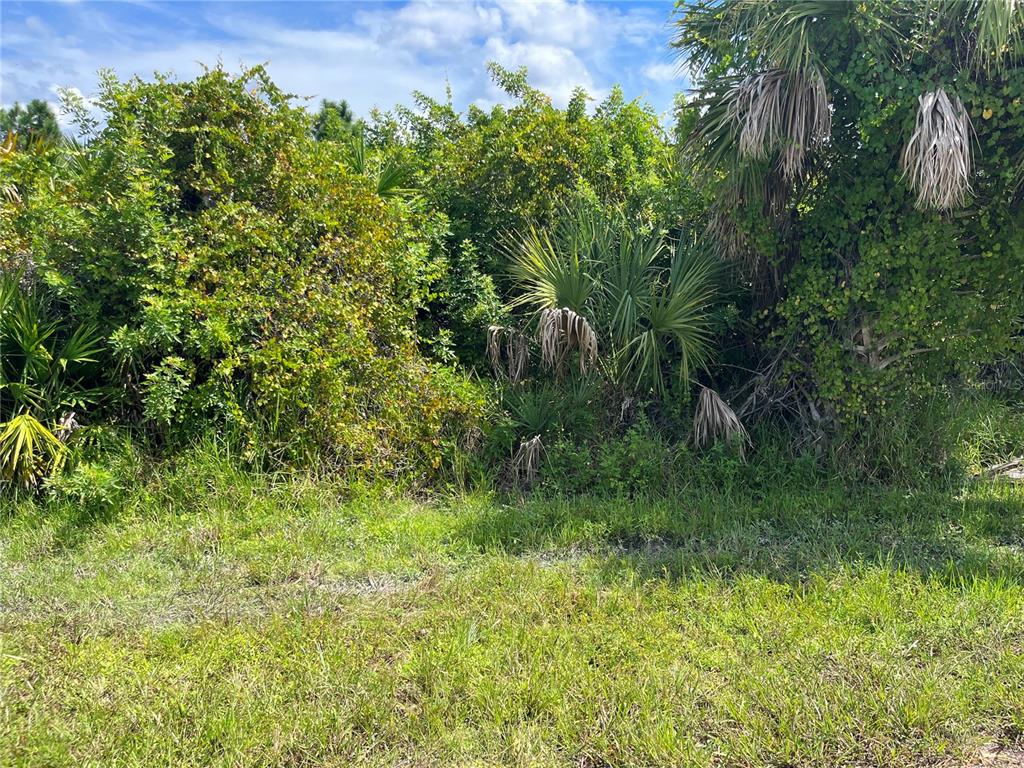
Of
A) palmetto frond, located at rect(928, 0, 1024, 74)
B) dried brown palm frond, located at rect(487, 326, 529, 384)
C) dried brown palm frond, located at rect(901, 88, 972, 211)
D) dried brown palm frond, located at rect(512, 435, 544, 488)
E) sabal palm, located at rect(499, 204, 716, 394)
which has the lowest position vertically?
dried brown palm frond, located at rect(512, 435, 544, 488)

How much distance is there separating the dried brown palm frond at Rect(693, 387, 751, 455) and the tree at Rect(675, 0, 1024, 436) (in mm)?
601

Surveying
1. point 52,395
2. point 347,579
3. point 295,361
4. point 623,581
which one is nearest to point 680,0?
point 295,361

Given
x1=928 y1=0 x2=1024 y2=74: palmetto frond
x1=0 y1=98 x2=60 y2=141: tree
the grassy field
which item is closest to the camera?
the grassy field

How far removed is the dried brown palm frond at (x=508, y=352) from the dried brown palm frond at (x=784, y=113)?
2.59 metres

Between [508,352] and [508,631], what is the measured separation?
11.8ft

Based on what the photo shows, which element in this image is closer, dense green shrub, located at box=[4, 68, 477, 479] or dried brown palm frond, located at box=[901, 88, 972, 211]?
dried brown palm frond, located at box=[901, 88, 972, 211]

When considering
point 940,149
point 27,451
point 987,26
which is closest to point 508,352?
point 940,149

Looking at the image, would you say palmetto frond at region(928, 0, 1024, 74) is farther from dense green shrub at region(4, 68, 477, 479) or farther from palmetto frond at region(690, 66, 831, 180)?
dense green shrub at region(4, 68, 477, 479)

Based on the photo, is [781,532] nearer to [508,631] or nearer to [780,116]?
[508,631]

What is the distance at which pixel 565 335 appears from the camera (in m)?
5.98

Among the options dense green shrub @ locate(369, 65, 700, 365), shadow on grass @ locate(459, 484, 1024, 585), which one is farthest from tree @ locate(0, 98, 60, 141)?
shadow on grass @ locate(459, 484, 1024, 585)

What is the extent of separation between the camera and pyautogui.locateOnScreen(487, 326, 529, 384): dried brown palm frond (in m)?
6.55

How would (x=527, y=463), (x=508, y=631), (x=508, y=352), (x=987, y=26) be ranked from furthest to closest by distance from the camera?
1. (x=508, y=352)
2. (x=527, y=463)
3. (x=987, y=26)
4. (x=508, y=631)

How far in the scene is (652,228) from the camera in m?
6.78
